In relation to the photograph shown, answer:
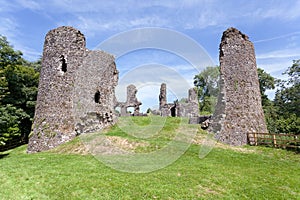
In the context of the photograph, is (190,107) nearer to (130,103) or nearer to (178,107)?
(178,107)

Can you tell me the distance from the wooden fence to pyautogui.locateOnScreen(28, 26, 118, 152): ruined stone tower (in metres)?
10.4

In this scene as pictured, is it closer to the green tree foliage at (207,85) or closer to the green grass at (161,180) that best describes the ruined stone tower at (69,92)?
the green grass at (161,180)

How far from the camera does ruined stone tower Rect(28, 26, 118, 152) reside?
12.7m

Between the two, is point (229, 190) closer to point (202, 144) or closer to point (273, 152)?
point (202, 144)

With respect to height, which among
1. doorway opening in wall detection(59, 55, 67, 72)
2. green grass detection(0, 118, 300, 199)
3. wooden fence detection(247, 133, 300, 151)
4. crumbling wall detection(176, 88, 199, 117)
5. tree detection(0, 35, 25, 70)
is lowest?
green grass detection(0, 118, 300, 199)

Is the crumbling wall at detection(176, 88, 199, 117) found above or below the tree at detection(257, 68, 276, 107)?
below

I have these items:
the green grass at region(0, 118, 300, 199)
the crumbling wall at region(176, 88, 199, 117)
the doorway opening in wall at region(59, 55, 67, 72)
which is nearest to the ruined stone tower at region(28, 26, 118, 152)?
the doorway opening in wall at region(59, 55, 67, 72)

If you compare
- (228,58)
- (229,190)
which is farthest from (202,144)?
(228,58)

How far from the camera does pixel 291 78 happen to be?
1233 inches

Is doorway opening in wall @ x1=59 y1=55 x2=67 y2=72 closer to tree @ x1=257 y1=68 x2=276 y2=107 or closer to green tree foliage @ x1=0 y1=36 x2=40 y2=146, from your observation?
green tree foliage @ x1=0 y1=36 x2=40 y2=146

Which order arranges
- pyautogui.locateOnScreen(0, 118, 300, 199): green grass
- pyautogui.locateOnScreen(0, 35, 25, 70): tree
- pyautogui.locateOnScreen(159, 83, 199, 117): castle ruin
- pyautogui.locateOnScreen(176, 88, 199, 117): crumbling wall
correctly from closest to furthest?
pyautogui.locateOnScreen(0, 118, 300, 199): green grass
pyautogui.locateOnScreen(0, 35, 25, 70): tree
pyautogui.locateOnScreen(176, 88, 199, 117): crumbling wall
pyautogui.locateOnScreen(159, 83, 199, 117): castle ruin

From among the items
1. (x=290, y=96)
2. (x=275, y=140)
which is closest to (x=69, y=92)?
(x=275, y=140)

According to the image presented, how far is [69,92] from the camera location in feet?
43.3

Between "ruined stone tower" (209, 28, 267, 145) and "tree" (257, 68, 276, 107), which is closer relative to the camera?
"ruined stone tower" (209, 28, 267, 145)
